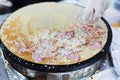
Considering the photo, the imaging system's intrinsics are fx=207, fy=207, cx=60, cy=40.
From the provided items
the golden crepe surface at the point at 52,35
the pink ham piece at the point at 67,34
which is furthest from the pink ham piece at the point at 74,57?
the pink ham piece at the point at 67,34

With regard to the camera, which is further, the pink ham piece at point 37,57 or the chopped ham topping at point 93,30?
the chopped ham topping at point 93,30

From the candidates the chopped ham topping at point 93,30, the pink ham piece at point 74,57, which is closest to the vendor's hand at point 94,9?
the chopped ham topping at point 93,30

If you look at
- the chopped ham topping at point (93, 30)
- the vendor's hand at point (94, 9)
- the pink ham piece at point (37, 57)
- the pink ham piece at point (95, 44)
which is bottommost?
the pink ham piece at point (37, 57)

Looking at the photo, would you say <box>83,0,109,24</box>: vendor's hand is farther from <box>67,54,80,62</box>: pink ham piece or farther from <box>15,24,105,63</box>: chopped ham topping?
<box>67,54,80,62</box>: pink ham piece

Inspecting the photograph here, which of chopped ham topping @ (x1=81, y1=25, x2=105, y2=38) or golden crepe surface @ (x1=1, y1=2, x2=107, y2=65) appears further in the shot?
chopped ham topping @ (x1=81, y1=25, x2=105, y2=38)

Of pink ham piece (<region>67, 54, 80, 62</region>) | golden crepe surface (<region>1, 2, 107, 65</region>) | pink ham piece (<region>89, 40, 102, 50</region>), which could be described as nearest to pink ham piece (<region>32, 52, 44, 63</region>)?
golden crepe surface (<region>1, 2, 107, 65</region>)

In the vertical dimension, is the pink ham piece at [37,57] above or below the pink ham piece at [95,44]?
below

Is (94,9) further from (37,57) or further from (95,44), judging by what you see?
(37,57)

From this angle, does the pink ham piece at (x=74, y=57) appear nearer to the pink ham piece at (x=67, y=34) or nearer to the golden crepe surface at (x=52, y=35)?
the golden crepe surface at (x=52, y=35)
